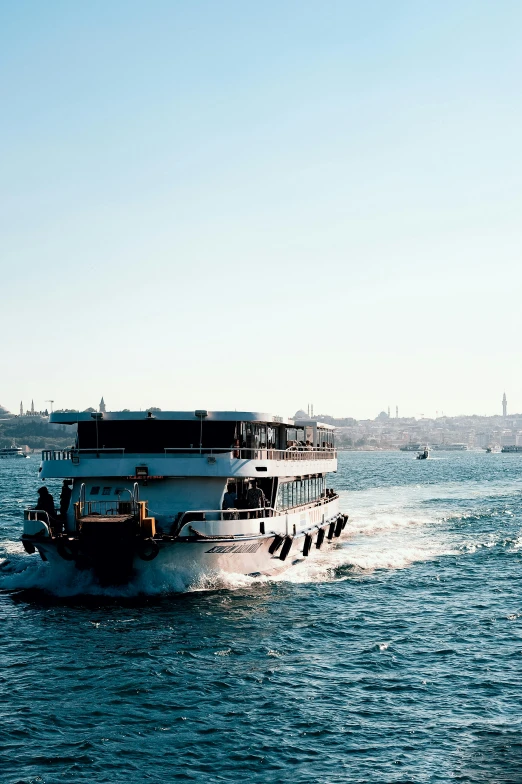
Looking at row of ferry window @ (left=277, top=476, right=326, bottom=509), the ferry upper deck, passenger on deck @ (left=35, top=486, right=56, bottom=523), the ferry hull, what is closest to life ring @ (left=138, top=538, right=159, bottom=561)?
the ferry hull

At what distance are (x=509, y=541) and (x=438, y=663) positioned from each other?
30348 mm

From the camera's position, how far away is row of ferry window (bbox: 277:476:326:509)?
41531mm

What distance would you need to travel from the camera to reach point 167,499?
1393 inches

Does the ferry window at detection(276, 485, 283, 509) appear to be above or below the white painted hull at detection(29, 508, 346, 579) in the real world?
above

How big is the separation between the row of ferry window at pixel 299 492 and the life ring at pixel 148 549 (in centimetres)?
1011

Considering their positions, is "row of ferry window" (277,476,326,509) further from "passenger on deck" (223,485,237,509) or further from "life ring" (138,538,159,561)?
"life ring" (138,538,159,561)

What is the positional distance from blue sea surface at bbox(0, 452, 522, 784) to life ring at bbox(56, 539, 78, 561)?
1.19 metres

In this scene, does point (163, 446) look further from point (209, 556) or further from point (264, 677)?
point (264, 677)

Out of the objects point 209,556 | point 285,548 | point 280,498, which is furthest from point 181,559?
point 280,498

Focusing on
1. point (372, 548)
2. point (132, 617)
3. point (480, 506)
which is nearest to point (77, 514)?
point (132, 617)

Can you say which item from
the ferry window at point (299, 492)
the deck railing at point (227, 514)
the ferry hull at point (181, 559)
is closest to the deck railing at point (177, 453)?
the deck railing at point (227, 514)

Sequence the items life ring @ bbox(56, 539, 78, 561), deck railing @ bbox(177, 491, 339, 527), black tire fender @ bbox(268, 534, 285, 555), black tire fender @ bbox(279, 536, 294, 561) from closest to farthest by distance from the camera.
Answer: life ring @ bbox(56, 539, 78, 561), deck railing @ bbox(177, 491, 339, 527), black tire fender @ bbox(268, 534, 285, 555), black tire fender @ bbox(279, 536, 294, 561)

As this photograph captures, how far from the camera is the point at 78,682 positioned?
2283cm

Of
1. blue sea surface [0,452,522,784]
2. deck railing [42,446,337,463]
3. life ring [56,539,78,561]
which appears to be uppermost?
deck railing [42,446,337,463]
